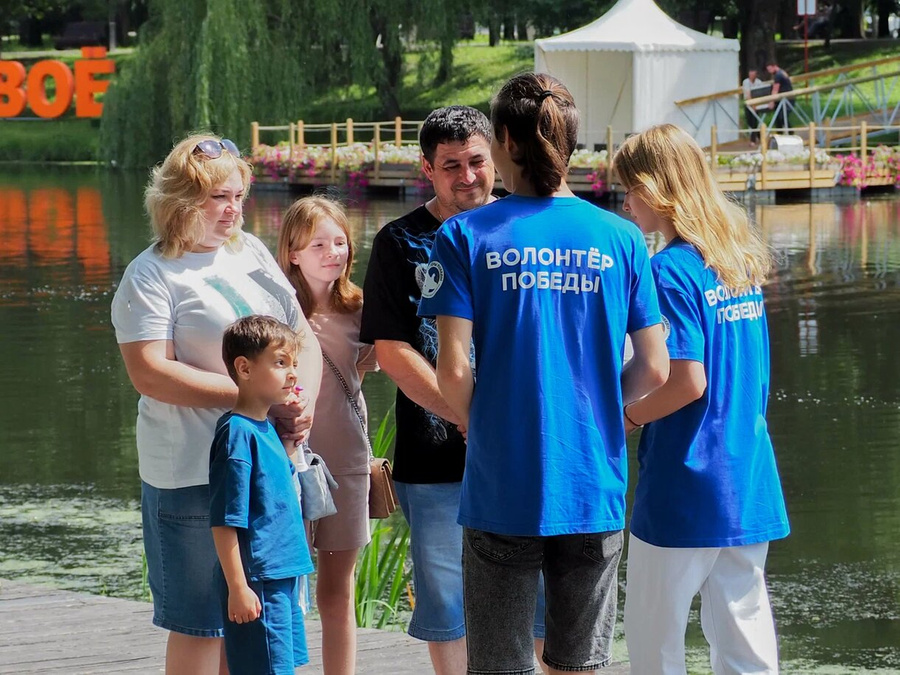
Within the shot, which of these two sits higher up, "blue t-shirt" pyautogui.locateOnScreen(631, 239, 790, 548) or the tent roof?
the tent roof

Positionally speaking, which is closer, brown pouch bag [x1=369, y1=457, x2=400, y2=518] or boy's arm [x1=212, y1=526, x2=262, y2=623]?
boy's arm [x1=212, y1=526, x2=262, y2=623]

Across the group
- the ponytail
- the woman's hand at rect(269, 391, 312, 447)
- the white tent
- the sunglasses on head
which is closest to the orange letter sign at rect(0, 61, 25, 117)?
the white tent

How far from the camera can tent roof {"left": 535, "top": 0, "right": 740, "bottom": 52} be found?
28328 millimetres

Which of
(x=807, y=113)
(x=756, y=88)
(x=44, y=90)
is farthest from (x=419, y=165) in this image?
(x=44, y=90)

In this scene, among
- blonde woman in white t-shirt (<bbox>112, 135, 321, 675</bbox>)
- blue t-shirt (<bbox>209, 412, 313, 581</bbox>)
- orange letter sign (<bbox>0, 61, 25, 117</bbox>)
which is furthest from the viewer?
orange letter sign (<bbox>0, 61, 25, 117</bbox>)

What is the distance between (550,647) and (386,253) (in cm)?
99

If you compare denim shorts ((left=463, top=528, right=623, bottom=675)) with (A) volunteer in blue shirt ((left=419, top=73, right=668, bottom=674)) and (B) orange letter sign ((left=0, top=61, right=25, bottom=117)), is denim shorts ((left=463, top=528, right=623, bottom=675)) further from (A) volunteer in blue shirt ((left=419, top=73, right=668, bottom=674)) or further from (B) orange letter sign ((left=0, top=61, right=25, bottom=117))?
(B) orange letter sign ((left=0, top=61, right=25, bottom=117))

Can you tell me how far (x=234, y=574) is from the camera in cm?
301

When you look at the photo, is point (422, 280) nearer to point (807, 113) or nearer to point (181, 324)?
point (181, 324)

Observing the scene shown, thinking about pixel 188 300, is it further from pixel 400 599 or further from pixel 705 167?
pixel 400 599

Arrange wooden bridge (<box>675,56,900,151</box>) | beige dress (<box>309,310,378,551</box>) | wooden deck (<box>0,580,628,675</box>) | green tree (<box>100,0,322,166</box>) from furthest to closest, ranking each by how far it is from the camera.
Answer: green tree (<box>100,0,322,166</box>) < wooden bridge (<box>675,56,900,151</box>) < wooden deck (<box>0,580,628,675</box>) < beige dress (<box>309,310,378,551</box>)

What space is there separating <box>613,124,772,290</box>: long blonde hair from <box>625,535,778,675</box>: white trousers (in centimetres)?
58

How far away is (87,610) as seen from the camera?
450 centimetres

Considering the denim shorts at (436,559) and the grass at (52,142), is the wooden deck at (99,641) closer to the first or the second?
the denim shorts at (436,559)
